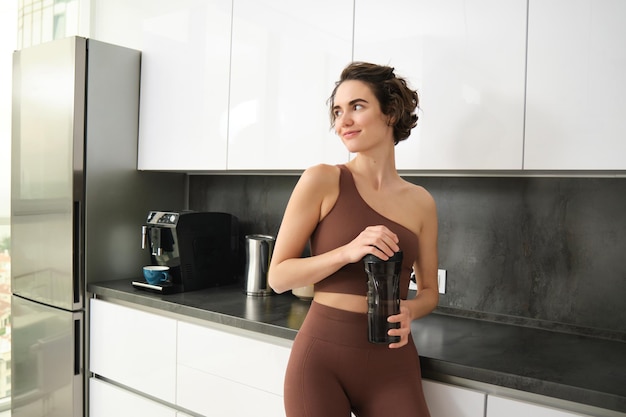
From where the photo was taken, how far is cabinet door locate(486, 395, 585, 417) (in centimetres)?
129

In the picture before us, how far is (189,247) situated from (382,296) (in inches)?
53.6

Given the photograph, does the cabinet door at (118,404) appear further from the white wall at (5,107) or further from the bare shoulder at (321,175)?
the bare shoulder at (321,175)

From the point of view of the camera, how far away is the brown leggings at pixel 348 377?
1.31 m

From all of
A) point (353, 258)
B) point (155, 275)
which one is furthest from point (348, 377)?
point (155, 275)

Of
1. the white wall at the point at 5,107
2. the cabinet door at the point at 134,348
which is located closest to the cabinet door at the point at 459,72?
the cabinet door at the point at 134,348

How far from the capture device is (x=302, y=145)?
80.6 inches

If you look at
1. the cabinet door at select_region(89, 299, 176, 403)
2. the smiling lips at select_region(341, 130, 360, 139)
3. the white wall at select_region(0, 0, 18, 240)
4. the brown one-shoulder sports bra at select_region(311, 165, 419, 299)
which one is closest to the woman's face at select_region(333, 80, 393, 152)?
the smiling lips at select_region(341, 130, 360, 139)

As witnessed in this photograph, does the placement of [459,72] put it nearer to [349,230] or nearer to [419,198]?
[419,198]

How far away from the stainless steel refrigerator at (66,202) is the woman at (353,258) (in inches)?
54.7

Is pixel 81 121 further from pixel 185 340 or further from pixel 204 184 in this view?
pixel 185 340

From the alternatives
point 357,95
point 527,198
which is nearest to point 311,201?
point 357,95

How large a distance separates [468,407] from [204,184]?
73.5 inches

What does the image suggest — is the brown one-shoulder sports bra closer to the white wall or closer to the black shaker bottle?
the black shaker bottle

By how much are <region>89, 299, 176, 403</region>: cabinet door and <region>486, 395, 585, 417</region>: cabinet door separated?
4.06ft
